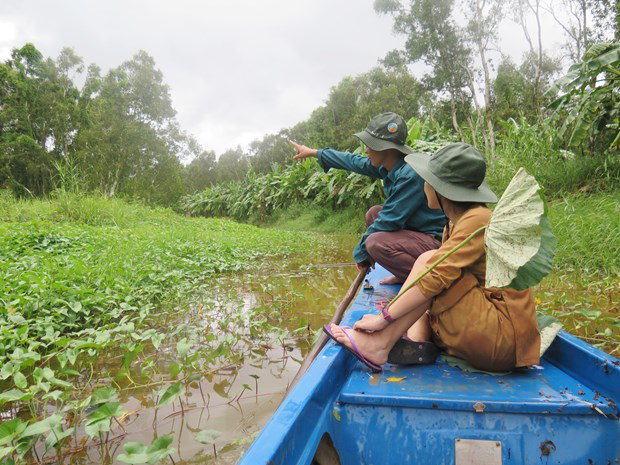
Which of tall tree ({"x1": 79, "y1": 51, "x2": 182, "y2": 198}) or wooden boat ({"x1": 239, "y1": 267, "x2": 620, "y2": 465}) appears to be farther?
tall tree ({"x1": 79, "y1": 51, "x2": 182, "y2": 198})

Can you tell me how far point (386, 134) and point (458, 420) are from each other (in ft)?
5.91

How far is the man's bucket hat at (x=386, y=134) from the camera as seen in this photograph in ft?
8.33

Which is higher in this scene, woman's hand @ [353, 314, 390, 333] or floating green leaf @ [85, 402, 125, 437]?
woman's hand @ [353, 314, 390, 333]

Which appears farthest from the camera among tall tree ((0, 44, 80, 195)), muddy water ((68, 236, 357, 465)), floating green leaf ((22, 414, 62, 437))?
tall tree ((0, 44, 80, 195))

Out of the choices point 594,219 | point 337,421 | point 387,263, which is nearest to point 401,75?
point 594,219

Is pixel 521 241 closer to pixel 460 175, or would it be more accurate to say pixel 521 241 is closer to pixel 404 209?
pixel 460 175

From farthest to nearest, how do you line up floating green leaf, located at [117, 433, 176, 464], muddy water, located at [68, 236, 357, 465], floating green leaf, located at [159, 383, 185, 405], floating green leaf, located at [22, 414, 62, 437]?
muddy water, located at [68, 236, 357, 465], floating green leaf, located at [159, 383, 185, 405], floating green leaf, located at [22, 414, 62, 437], floating green leaf, located at [117, 433, 176, 464]

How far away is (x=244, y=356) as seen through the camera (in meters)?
2.26

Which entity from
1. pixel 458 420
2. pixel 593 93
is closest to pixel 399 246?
pixel 458 420

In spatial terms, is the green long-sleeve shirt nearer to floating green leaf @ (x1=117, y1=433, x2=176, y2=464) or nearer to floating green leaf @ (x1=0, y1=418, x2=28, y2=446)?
floating green leaf @ (x1=117, y1=433, x2=176, y2=464)

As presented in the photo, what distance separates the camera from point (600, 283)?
325cm

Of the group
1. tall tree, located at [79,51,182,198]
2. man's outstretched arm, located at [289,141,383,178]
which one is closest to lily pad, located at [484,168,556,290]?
man's outstretched arm, located at [289,141,383,178]

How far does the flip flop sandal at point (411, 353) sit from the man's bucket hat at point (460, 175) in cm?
55

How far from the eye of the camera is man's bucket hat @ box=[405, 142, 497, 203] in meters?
1.44
